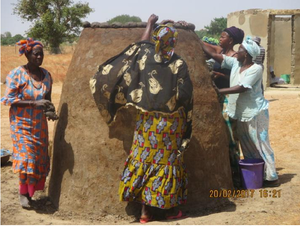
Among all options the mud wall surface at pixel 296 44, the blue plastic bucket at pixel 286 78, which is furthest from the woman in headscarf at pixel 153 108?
the blue plastic bucket at pixel 286 78

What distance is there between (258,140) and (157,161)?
1737 mm

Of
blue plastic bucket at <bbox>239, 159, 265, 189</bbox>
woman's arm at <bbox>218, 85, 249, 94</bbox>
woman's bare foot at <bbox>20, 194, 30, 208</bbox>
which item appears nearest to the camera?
woman's bare foot at <bbox>20, 194, 30, 208</bbox>

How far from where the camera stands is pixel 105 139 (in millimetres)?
4543

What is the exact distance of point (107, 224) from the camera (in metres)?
4.40

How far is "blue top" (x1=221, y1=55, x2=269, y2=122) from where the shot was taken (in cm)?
513

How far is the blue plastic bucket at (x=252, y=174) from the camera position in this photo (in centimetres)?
520

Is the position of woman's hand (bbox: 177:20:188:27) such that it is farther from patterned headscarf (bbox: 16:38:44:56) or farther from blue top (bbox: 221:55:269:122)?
patterned headscarf (bbox: 16:38:44:56)

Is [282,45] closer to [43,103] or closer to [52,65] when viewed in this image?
[52,65]

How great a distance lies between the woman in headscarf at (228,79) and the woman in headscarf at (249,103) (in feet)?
0.30

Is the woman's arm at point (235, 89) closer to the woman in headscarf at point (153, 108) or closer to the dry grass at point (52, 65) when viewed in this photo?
the woman in headscarf at point (153, 108)

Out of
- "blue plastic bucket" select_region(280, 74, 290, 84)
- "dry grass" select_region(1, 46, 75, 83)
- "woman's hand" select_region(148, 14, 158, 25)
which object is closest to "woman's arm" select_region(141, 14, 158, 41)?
"woman's hand" select_region(148, 14, 158, 25)

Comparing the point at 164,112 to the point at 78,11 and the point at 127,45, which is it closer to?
the point at 127,45
